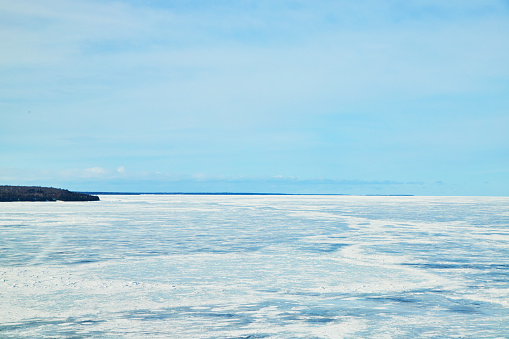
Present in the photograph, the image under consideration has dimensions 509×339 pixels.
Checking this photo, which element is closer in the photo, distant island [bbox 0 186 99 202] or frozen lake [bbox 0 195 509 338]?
frozen lake [bbox 0 195 509 338]

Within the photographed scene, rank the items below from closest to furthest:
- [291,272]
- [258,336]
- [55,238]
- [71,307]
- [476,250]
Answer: [258,336] < [71,307] < [291,272] < [476,250] < [55,238]

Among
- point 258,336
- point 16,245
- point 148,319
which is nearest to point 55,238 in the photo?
point 16,245

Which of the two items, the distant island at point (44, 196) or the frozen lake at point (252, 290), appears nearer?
the frozen lake at point (252, 290)

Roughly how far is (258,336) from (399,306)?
255 centimetres

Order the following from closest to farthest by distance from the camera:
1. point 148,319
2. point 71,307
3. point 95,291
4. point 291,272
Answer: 1. point 148,319
2. point 71,307
3. point 95,291
4. point 291,272

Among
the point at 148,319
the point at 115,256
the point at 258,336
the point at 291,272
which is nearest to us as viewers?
the point at 258,336

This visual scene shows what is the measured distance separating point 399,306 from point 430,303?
0.55 metres

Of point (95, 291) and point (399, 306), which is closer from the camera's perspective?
point (399, 306)

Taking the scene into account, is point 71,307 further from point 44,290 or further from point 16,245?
point 16,245

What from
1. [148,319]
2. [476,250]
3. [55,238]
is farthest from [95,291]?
[476,250]

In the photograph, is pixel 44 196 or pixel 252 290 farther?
pixel 44 196

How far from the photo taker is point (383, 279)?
30.0 feet

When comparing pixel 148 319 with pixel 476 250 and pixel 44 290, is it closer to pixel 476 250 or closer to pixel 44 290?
pixel 44 290

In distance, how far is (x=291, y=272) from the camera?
32.3 feet
